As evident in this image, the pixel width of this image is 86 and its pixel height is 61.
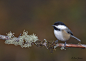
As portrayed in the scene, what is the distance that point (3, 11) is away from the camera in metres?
2.63

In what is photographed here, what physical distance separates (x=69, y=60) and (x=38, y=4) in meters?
1.59

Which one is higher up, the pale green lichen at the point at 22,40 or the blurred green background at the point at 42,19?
the blurred green background at the point at 42,19

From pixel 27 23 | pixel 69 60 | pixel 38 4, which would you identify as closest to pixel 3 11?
pixel 27 23

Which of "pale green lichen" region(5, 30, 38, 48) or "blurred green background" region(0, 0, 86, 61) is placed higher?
"blurred green background" region(0, 0, 86, 61)

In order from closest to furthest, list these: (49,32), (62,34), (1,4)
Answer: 1. (62,34)
2. (49,32)
3. (1,4)

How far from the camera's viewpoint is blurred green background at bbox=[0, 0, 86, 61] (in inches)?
91.3

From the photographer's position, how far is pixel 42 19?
2660 millimetres

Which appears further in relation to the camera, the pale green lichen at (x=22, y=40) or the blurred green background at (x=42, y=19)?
the blurred green background at (x=42, y=19)

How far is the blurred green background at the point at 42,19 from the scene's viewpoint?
91.3 inches

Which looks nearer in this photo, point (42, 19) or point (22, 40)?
point (22, 40)

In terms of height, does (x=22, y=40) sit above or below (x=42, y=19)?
below

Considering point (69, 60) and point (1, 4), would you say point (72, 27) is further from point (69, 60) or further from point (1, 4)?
point (1, 4)

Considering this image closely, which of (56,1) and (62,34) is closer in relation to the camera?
(62,34)

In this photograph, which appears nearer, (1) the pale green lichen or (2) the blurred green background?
(1) the pale green lichen
